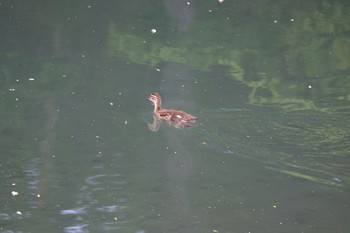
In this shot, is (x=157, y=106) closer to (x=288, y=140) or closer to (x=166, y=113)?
(x=166, y=113)

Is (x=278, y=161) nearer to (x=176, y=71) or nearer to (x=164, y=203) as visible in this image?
(x=164, y=203)

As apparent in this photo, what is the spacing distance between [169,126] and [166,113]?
0.17 metres

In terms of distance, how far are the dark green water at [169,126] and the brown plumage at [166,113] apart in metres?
0.11

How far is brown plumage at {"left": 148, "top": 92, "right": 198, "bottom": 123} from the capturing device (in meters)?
9.41

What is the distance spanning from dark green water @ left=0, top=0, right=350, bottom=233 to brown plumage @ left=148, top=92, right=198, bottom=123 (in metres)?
0.11

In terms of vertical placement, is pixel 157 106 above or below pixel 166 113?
above

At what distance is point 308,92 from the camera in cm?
1098

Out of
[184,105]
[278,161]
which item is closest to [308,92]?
[184,105]

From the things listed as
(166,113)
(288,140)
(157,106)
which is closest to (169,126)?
(166,113)

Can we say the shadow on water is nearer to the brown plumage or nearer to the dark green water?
the dark green water

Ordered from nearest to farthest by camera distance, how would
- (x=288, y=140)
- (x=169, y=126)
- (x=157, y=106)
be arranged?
1. (x=288, y=140)
2. (x=169, y=126)
3. (x=157, y=106)

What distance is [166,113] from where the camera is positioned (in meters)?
9.59

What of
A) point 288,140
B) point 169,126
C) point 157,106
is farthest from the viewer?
point 157,106

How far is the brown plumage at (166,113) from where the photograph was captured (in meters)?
9.41
